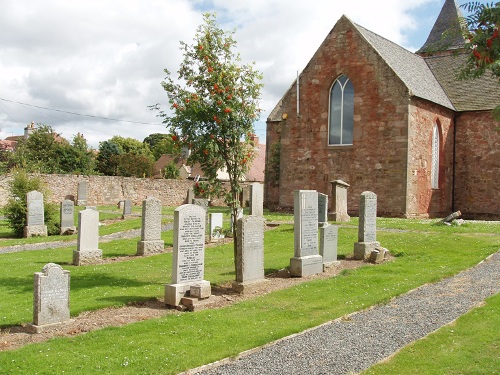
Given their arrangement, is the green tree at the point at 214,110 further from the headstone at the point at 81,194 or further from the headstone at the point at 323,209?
the headstone at the point at 81,194

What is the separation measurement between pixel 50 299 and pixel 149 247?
26.6 ft

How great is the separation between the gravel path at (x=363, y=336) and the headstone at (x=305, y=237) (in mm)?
2881

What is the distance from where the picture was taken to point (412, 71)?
94.8ft

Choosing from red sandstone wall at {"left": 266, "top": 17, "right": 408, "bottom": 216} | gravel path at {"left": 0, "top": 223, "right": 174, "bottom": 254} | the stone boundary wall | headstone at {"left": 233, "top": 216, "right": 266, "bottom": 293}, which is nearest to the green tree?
headstone at {"left": 233, "top": 216, "right": 266, "bottom": 293}

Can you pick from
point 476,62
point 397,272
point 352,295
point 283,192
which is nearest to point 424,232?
point 397,272

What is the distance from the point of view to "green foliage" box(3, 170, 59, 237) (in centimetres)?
2145

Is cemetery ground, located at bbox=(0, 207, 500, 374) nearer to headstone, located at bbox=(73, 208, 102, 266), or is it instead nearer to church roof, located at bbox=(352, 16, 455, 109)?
headstone, located at bbox=(73, 208, 102, 266)

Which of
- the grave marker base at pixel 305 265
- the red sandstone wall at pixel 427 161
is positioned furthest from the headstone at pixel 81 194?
the grave marker base at pixel 305 265

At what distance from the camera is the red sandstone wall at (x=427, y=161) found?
25.5 metres

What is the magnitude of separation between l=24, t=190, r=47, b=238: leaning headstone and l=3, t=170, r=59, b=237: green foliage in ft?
0.86

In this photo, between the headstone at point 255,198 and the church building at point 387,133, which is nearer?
the headstone at point 255,198

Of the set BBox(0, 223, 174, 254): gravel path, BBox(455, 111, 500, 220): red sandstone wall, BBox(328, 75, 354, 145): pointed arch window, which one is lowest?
BBox(0, 223, 174, 254): gravel path

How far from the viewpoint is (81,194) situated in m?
36.3

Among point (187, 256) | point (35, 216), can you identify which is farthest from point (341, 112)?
point (187, 256)
